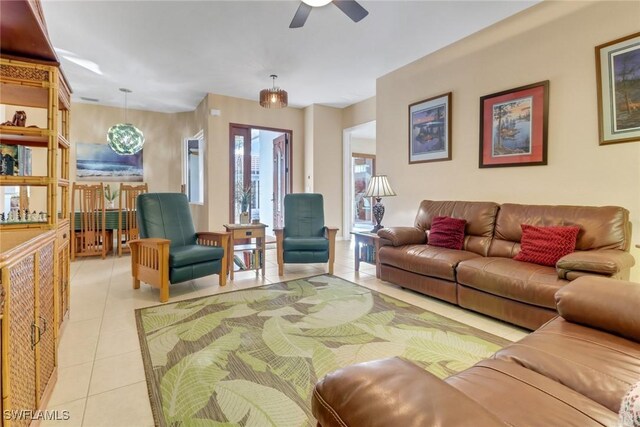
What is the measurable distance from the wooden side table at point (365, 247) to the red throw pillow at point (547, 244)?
163 cm

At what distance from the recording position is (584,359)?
1129 millimetres

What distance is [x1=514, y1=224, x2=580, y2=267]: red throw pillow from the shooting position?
8.20ft

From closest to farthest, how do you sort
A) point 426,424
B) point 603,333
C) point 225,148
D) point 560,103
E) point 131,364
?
point 426,424
point 603,333
point 131,364
point 560,103
point 225,148

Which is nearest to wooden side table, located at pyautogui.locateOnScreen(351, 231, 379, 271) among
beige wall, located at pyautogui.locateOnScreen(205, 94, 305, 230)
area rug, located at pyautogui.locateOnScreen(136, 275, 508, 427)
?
area rug, located at pyautogui.locateOnScreen(136, 275, 508, 427)

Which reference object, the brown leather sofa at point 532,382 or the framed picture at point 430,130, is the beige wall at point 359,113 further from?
the brown leather sofa at point 532,382

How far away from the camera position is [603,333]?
132 centimetres

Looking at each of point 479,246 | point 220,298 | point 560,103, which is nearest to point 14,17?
point 220,298

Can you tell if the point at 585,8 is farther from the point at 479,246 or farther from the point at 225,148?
the point at 225,148

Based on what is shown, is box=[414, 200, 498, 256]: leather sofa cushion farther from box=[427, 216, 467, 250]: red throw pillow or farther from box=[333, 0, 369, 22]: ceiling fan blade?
box=[333, 0, 369, 22]: ceiling fan blade

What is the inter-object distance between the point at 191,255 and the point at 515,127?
361 cm

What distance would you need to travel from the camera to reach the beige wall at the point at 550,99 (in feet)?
8.64

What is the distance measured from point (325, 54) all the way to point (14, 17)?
3.25m

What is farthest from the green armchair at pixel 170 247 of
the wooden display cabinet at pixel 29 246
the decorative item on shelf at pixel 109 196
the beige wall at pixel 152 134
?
the beige wall at pixel 152 134

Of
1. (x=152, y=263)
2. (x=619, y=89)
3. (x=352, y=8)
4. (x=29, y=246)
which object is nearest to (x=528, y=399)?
(x=29, y=246)
